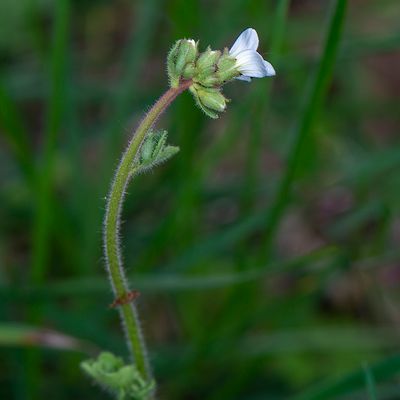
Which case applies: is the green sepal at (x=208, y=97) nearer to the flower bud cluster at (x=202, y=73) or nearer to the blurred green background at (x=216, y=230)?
the flower bud cluster at (x=202, y=73)

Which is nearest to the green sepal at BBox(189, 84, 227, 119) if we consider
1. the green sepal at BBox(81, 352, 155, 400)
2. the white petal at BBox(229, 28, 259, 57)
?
the white petal at BBox(229, 28, 259, 57)

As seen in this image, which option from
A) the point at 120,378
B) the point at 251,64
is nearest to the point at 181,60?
the point at 251,64

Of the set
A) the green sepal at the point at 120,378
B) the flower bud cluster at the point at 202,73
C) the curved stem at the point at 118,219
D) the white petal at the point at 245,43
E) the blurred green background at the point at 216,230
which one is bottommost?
the green sepal at the point at 120,378

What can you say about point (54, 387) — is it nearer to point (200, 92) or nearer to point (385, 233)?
point (385, 233)

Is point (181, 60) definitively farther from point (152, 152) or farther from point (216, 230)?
point (216, 230)

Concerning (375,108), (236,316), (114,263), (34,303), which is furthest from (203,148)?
(114,263)

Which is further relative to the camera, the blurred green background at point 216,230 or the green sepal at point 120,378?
the blurred green background at point 216,230

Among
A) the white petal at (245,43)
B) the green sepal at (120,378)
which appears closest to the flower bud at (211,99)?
the white petal at (245,43)
